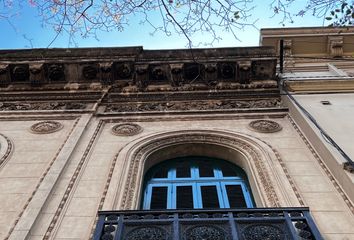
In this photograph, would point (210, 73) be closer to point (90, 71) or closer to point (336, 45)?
point (90, 71)

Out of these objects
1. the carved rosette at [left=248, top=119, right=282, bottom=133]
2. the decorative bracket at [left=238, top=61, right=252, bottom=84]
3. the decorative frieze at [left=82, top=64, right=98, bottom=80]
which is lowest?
the carved rosette at [left=248, top=119, right=282, bottom=133]

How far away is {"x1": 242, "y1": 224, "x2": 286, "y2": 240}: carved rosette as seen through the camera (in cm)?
570

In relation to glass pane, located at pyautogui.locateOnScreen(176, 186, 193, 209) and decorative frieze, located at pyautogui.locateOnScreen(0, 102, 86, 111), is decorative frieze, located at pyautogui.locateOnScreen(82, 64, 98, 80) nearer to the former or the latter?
decorative frieze, located at pyautogui.locateOnScreen(0, 102, 86, 111)

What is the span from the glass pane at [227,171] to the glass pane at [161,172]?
1.23 meters

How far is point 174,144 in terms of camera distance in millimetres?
10000

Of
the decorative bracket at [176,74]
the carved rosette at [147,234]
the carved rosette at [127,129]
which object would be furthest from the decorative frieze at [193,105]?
the carved rosette at [147,234]

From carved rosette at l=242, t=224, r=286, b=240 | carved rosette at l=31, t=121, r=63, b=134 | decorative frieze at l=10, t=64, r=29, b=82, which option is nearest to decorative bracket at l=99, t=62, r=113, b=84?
decorative frieze at l=10, t=64, r=29, b=82

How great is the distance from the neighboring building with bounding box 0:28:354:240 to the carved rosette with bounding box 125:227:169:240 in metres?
0.02

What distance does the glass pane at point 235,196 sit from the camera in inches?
322

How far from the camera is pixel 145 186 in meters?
8.89

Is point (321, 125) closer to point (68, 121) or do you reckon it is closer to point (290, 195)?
point (290, 195)

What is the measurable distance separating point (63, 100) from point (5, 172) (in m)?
3.85

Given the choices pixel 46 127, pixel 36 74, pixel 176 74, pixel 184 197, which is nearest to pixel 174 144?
pixel 184 197

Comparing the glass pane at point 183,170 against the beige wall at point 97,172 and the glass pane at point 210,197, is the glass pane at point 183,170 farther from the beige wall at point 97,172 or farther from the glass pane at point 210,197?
the glass pane at point 210,197
